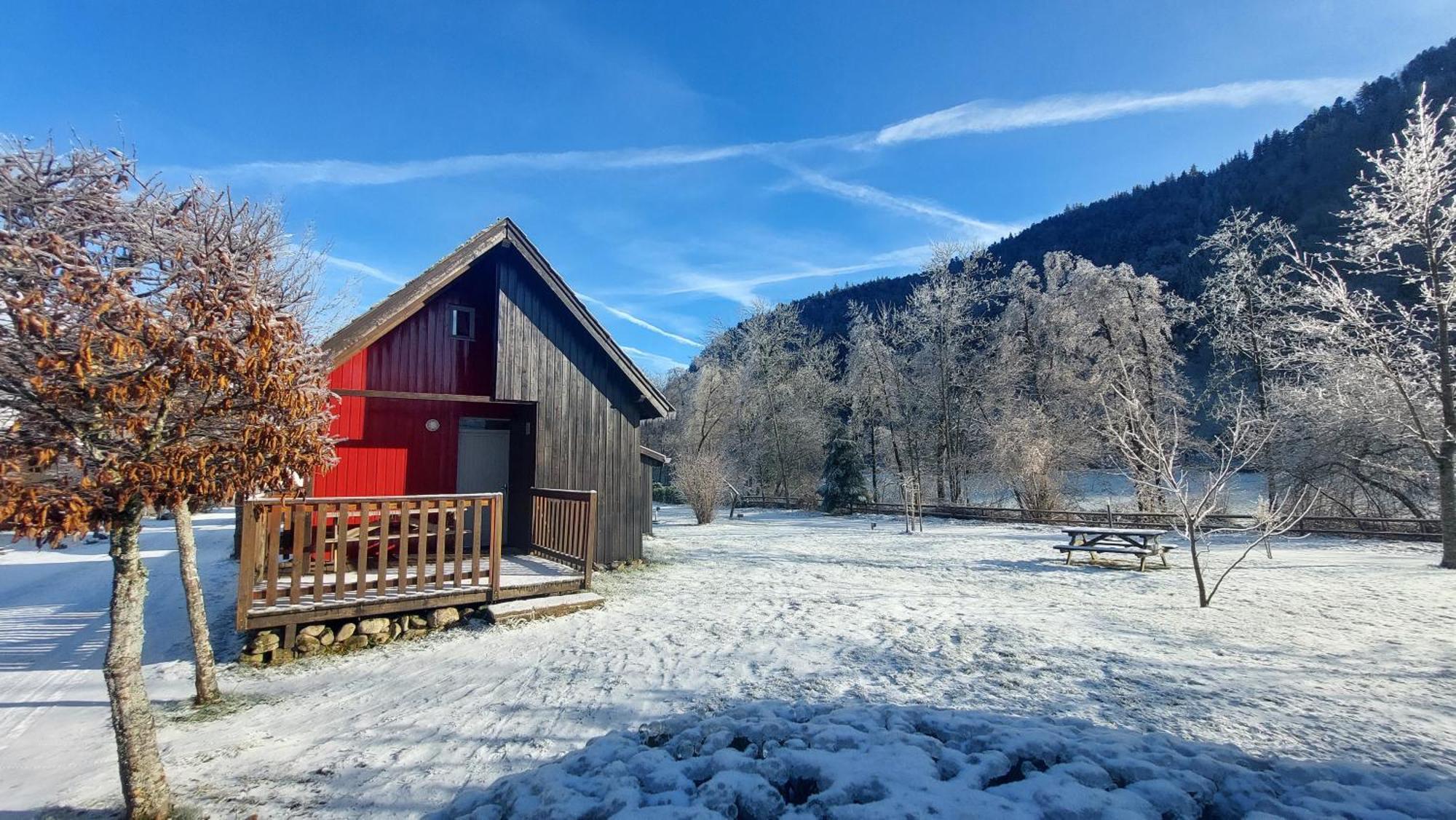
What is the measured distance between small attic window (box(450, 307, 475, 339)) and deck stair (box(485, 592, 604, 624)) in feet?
15.8

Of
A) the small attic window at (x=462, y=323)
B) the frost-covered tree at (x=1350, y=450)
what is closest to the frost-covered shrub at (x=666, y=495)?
the small attic window at (x=462, y=323)

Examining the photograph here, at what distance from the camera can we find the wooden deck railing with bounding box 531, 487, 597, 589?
8117mm

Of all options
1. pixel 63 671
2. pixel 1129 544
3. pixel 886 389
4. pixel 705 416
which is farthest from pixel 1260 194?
pixel 63 671

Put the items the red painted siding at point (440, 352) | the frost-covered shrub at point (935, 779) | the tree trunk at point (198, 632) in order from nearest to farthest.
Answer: the frost-covered shrub at point (935, 779) < the tree trunk at point (198, 632) < the red painted siding at point (440, 352)

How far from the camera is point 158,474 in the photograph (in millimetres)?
3100

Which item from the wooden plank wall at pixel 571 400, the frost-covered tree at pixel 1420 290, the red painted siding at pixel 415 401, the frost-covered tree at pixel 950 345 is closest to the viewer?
the red painted siding at pixel 415 401

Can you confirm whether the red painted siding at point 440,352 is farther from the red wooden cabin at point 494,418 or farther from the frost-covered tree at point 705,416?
the frost-covered tree at point 705,416

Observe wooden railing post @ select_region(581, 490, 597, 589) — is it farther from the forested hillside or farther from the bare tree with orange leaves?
the forested hillside

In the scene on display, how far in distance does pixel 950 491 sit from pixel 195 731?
1082 inches

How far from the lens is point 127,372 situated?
2.92 meters

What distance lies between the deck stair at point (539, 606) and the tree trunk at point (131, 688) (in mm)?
3661

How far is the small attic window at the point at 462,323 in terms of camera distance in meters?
9.94

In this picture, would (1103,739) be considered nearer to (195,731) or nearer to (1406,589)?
(195,731)

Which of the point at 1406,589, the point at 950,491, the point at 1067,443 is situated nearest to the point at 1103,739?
the point at 1406,589
